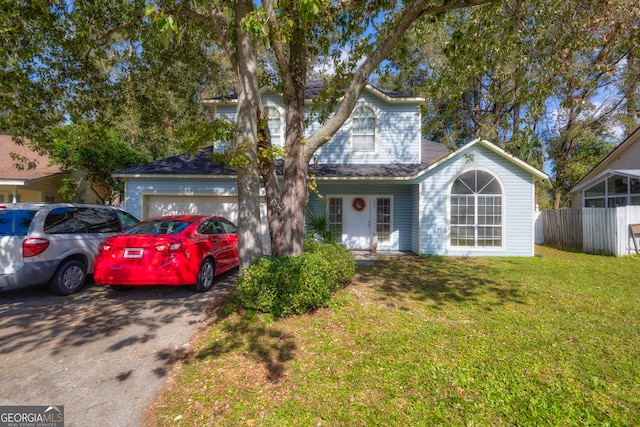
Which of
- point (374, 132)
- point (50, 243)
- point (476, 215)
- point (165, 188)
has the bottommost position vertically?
point (50, 243)

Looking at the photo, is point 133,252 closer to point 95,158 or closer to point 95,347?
point 95,347

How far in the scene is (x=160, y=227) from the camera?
232 inches

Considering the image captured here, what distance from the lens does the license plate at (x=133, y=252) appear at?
5.31 m

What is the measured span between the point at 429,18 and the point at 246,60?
396 cm

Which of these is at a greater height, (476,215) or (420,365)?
(476,215)

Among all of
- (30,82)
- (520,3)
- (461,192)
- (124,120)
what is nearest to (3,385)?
(30,82)

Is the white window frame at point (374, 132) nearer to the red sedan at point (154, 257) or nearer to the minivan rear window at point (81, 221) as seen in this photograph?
the red sedan at point (154, 257)

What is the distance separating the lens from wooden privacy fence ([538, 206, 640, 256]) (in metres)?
10.5

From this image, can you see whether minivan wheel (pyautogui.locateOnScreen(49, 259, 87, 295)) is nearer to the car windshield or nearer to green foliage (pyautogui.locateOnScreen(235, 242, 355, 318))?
the car windshield

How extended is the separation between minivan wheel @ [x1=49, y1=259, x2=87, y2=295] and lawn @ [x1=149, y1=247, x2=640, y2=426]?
3450mm

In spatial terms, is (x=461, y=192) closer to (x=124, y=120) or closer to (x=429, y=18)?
(x=429, y=18)

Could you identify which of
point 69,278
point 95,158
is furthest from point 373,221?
point 95,158

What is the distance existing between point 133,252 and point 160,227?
717 millimetres

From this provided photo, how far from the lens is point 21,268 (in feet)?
16.5
